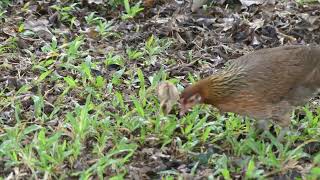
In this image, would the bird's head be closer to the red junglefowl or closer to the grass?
the red junglefowl

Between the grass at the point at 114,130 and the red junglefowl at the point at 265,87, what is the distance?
0.21 metres

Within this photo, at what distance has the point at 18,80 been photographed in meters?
6.01

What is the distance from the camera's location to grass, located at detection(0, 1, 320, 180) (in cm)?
471

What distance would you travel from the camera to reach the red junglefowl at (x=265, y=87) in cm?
505

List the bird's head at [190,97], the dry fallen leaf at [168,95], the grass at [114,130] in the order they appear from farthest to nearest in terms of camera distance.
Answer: the dry fallen leaf at [168,95] < the bird's head at [190,97] < the grass at [114,130]

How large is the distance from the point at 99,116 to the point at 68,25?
1.99 meters

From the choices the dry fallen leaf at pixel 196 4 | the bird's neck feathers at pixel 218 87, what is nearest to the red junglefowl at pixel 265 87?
the bird's neck feathers at pixel 218 87

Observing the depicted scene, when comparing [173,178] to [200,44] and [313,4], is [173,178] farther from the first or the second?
[313,4]

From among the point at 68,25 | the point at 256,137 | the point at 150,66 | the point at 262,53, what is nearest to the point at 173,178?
the point at 256,137

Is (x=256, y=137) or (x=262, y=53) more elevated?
(x=262, y=53)

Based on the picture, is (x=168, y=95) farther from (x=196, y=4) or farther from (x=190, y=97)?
(x=196, y=4)

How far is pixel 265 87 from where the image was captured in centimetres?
508

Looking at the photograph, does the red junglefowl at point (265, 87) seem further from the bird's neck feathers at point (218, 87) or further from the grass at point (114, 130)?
the grass at point (114, 130)

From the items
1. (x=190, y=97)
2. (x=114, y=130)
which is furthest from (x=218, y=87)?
(x=114, y=130)
